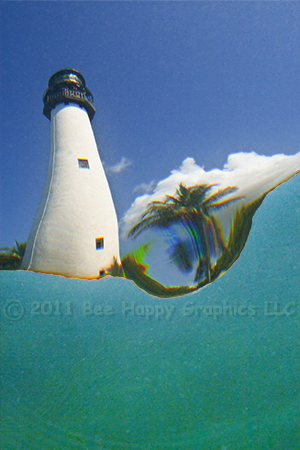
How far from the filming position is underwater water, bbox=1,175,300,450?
2.76 meters

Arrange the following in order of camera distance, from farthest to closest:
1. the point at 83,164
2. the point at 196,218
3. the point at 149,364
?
the point at 83,164
the point at 196,218
the point at 149,364

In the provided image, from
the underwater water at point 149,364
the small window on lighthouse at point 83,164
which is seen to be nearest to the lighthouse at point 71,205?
the small window on lighthouse at point 83,164

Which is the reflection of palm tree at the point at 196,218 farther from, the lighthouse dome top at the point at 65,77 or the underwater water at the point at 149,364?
the lighthouse dome top at the point at 65,77

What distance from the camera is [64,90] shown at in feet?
18.0

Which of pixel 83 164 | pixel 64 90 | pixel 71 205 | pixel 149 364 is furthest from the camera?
pixel 64 90

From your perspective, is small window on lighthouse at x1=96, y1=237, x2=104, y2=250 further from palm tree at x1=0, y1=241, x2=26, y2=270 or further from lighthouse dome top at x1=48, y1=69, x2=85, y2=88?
lighthouse dome top at x1=48, y1=69, x2=85, y2=88

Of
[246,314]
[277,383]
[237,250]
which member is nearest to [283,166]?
[237,250]

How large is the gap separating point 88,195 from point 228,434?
545 cm

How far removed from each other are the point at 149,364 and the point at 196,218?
3.23 metres

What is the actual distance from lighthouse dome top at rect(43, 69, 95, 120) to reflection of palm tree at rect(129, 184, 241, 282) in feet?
15.9

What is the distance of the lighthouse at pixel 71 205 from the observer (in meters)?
3.87

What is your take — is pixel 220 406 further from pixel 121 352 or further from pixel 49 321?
pixel 49 321

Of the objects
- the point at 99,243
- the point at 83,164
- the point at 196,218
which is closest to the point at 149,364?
the point at 99,243

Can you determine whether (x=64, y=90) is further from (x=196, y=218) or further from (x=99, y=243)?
(x=196, y=218)
